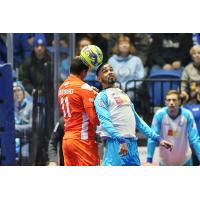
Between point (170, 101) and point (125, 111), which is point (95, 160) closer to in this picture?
point (125, 111)

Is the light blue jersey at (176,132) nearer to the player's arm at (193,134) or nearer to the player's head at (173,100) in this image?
the player's arm at (193,134)

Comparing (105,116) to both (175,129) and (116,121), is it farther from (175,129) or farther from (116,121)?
(175,129)

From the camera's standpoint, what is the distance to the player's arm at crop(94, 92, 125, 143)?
10.3 metres

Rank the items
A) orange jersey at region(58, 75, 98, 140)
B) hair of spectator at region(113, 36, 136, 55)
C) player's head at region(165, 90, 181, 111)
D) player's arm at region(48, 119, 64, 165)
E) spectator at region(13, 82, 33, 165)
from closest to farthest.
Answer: orange jersey at region(58, 75, 98, 140)
player's arm at region(48, 119, 64, 165)
player's head at region(165, 90, 181, 111)
spectator at region(13, 82, 33, 165)
hair of spectator at region(113, 36, 136, 55)

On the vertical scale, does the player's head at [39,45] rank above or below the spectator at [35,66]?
above

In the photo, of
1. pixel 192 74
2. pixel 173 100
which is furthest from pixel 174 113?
pixel 192 74

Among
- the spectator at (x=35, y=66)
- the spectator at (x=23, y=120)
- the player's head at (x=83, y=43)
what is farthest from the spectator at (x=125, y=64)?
the spectator at (x=23, y=120)

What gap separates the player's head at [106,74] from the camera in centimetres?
1049

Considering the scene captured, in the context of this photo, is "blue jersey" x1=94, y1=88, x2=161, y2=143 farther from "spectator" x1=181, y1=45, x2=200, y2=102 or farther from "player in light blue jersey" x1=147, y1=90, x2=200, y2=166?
"spectator" x1=181, y1=45, x2=200, y2=102

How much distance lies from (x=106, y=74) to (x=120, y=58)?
6.49 metres

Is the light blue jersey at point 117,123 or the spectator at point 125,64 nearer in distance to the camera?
the light blue jersey at point 117,123

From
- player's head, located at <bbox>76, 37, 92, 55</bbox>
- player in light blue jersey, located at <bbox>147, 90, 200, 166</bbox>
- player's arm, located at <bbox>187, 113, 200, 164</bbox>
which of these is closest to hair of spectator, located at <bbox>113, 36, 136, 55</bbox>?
player's head, located at <bbox>76, 37, 92, 55</bbox>

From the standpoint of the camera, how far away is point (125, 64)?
55.4 ft

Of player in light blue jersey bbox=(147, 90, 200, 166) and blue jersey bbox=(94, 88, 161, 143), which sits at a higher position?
blue jersey bbox=(94, 88, 161, 143)
